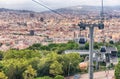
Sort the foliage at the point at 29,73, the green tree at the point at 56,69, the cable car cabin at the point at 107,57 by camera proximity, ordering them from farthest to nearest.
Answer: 1. the cable car cabin at the point at 107,57
2. the green tree at the point at 56,69
3. the foliage at the point at 29,73

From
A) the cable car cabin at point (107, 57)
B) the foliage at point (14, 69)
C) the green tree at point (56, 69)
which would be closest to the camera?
the foliage at point (14, 69)

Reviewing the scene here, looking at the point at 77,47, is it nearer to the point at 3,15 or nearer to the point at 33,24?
the point at 33,24

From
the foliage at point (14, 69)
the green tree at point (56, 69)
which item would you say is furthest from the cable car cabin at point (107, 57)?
the foliage at point (14, 69)

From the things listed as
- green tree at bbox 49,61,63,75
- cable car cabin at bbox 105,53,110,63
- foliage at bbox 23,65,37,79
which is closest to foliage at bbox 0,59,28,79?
foliage at bbox 23,65,37,79

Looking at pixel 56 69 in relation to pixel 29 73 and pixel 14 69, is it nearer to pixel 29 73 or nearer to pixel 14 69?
pixel 29 73

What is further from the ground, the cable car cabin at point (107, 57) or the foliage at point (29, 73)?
the foliage at point (29, 73)

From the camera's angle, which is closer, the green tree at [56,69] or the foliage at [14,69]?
the foliage at [14,69]

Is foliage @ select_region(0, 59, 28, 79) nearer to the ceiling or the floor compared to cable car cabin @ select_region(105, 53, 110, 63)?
nearer to the ceiling

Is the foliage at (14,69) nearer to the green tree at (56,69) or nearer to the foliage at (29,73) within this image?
the foliage at (29,73)

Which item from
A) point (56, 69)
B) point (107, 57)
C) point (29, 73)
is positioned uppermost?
point (29, 73)

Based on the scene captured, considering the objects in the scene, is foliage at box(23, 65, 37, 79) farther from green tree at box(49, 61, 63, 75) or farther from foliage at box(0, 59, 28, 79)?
green tree at box(49, 61, 63, 75)

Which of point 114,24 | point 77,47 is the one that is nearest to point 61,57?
point 77,47

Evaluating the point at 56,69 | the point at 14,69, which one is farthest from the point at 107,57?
the point at 14,69
